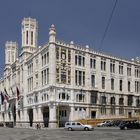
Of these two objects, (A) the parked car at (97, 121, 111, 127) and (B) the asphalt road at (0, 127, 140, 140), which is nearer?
(B) the asphalt road at (0, 127, 140, 140)

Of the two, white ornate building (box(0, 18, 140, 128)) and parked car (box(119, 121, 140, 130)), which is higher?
white ornate building (box(0, 18, 140, 128))

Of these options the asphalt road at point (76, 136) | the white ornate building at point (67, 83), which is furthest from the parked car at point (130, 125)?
the white ornate building at point (67, 83)

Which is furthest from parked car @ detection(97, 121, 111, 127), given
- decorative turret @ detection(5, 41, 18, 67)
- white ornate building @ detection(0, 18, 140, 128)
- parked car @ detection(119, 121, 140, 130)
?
decorative turret @ detection(5, 41, 18, 67)

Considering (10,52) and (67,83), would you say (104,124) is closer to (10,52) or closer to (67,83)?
(67,83)

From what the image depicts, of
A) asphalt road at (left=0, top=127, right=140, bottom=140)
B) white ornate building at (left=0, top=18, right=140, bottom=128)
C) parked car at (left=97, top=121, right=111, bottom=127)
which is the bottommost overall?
parked car at (left=97, top=121, right=111, bottom=127)

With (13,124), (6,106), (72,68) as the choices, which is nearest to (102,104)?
(72,68)

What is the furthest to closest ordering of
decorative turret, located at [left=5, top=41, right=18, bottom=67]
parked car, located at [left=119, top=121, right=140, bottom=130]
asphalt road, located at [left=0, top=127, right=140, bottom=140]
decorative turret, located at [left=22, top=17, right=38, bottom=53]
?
decorative turret, located at [left=5, top=41, right=18, bottom=67]
decorative turret, located at [left=22, top=17, right=38, bottom=53]
parked car, located at [left=119, top=121, right=140, bottom=130]
asphalt road, located at [left=0, top=127, right=140, bottom=140]

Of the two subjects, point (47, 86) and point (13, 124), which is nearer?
point (47, 86)

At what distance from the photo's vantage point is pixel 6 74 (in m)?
127

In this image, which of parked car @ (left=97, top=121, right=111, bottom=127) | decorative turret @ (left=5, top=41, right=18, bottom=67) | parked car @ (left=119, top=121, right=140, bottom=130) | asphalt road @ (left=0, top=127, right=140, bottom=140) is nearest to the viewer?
asphalt road @ (left=0, top=127, right=140, bottom=140)

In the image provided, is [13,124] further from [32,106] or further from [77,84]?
[77,84]

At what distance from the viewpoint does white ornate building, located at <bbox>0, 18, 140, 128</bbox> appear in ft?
269

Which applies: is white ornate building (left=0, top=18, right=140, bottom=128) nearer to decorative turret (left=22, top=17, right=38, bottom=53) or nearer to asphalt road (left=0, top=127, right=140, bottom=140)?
decorative turret (left=22, top=17, right=38, bottom=53)

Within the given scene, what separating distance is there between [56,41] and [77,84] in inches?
452
